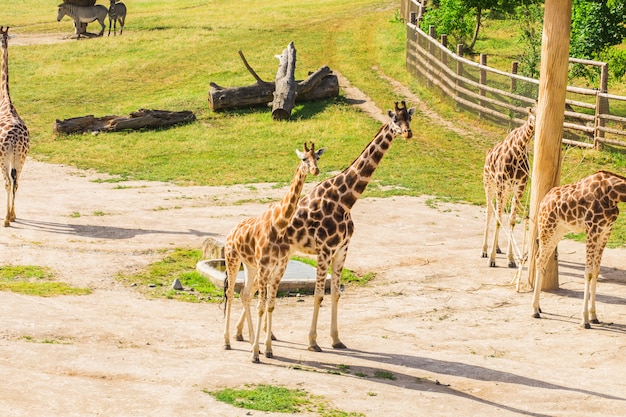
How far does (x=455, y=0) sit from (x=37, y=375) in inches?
1231

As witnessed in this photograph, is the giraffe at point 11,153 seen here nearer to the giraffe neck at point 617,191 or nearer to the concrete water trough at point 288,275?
the concrete water trough at point 288,275

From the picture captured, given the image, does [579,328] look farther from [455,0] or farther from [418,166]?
[455,0]

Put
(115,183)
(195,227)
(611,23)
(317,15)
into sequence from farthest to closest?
(317,15) < (611,23) < (115,183) < (195,227)

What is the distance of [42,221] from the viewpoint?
22.5 metres

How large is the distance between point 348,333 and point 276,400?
3645 millimetres

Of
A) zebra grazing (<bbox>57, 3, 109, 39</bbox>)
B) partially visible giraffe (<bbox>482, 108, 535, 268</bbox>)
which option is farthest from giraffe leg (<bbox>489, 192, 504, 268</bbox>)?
zebra grazing (<bbox>57, 3, 109, 39</bbox>)

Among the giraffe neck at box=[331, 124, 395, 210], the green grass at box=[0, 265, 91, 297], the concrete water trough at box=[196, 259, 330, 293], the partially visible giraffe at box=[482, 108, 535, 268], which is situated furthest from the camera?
the partially visible giraffe at box=[482, 108, 535, 268]

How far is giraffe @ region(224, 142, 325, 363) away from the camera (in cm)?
1389

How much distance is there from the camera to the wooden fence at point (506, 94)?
27.9m

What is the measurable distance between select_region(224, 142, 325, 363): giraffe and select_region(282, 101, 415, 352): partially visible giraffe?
41 cm

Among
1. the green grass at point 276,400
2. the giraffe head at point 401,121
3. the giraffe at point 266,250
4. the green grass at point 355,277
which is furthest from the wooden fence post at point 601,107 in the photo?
the green grass at point 276,400

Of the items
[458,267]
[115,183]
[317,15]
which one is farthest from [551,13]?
[317,15]

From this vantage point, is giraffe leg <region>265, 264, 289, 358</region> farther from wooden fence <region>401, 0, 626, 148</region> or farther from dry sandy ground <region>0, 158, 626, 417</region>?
wooden fence <region>401, 0, 626, 148</region>

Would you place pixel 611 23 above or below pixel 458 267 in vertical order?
above
